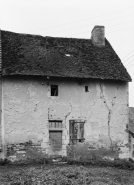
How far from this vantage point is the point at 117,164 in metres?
18.7

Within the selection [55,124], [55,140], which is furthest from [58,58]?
[55,140]

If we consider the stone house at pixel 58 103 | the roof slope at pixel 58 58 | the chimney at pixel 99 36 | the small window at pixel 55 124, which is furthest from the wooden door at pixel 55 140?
the chimney at pixel 99 36

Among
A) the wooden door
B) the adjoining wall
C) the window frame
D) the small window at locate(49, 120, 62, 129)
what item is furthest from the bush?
the window frame

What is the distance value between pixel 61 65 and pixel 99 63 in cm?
292

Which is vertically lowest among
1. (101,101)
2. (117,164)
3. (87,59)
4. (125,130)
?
(117,164)

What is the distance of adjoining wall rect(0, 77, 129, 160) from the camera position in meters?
19.5

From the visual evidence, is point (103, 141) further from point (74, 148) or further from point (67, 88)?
point (67, 88)

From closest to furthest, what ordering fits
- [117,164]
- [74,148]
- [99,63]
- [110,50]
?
[117,164] < [74,148] < [99,63] < [110,50]

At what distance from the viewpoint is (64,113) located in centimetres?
2036


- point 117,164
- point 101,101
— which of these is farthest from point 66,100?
point 117,164

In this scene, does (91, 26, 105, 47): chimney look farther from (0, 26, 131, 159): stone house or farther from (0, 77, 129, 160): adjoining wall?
(0, 77, 129, 160): adjoining wall

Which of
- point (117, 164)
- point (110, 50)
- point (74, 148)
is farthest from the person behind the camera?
point (110, 50)

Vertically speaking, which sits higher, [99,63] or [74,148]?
[99,63]

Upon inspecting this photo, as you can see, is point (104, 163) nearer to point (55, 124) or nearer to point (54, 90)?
point (55, 124)
